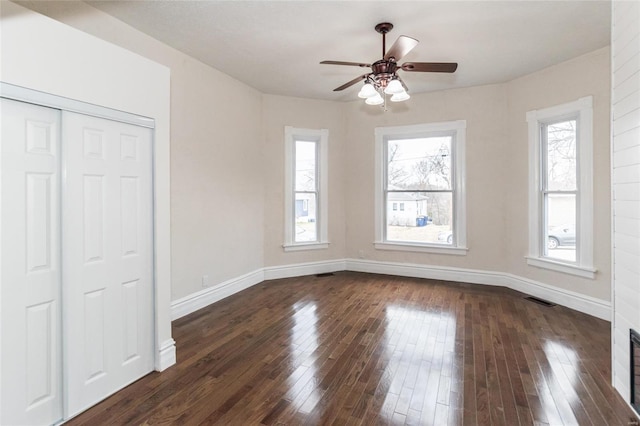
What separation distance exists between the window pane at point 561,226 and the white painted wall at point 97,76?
4.60 m

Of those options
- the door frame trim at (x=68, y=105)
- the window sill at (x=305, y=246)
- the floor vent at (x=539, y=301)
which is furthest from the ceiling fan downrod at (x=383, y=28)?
the floor vent at (x=539, y=301)

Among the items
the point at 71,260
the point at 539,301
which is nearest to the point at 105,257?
the point at 71,260

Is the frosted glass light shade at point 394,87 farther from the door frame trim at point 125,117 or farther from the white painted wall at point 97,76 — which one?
the door frame trim at point 125,117

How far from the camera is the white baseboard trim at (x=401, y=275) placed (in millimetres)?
3781

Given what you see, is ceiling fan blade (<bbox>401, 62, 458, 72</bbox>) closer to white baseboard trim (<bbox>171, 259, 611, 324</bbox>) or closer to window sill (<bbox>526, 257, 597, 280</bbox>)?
Result: window sill (<bbox>526, 257, 597, 280</bbox>)

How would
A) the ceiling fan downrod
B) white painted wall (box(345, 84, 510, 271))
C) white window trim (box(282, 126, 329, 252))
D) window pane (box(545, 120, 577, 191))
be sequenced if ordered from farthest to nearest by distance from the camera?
1. white window trim (box(282, 126, 329, 252))
2. white painted wall (box(345, 84, 510, 271))
3. window pane (box(545, 120, 577, 191))
4. the ceiling fan downrod

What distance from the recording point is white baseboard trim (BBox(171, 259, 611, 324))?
378cm

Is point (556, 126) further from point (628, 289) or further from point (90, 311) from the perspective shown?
point (90, 311)

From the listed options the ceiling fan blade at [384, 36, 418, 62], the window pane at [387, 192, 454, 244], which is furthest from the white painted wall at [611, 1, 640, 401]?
the window pane at [387, 192, 454, 244]

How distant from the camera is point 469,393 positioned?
2260mm

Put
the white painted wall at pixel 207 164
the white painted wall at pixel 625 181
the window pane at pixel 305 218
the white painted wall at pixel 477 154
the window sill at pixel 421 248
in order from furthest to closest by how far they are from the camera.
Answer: the window pane at pixel 305 218 → the window sill at pixel 421 248 → the white painted wall at pixel 477 154 → the white painted wall at pixel 207 164 → the white painted wall at pixel 625 181

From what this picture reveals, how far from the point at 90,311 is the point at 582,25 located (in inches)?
190

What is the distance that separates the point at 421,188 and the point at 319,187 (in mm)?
1699

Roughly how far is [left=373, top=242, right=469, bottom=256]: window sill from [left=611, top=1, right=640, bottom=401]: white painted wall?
110 inches
